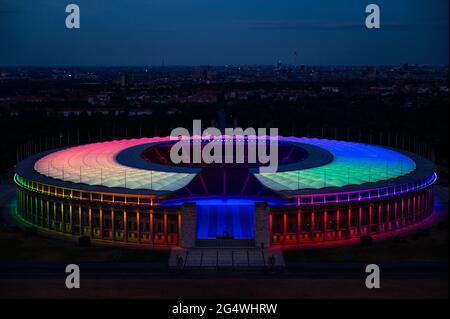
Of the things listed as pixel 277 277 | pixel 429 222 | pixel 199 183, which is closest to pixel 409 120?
pixel 429 222

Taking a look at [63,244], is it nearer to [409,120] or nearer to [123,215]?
[123,215]

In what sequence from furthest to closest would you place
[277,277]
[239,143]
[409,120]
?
[409,120], [239,143], [277,277]

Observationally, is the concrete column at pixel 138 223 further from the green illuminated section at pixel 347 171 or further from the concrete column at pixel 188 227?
the green illuminated section at pixel 347 171

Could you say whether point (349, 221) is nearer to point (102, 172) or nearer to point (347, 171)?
point (347, 171)

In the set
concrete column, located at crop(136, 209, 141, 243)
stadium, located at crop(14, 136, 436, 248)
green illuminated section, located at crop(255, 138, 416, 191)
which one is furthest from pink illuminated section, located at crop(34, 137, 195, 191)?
green illuminated section, located at crop(255, 138, 416, 191)

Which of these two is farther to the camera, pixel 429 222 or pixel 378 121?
pixel 378 121

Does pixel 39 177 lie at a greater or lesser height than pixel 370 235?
greater

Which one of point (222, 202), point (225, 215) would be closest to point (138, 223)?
point (225, 215)
